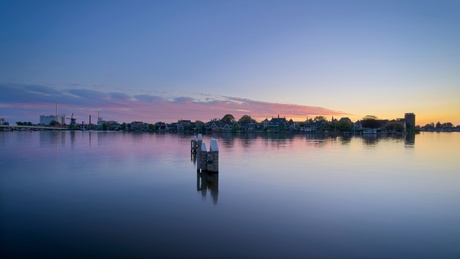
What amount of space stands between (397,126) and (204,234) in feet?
628

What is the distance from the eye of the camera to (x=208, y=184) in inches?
759

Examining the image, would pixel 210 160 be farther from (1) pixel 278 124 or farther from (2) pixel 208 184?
(1) pixel 278 124

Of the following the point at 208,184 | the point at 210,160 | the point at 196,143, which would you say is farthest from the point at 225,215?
the point at 196,143

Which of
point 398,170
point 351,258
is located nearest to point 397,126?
point 398,170

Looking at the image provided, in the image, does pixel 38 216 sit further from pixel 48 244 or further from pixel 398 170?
pixel 398 170

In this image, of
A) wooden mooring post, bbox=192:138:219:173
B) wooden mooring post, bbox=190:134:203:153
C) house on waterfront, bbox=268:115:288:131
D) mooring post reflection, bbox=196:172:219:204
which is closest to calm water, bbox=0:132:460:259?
mooring post reflection, bbox=196:172:219:204

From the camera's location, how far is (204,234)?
10336 millimetres

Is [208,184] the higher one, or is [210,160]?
[210,160]

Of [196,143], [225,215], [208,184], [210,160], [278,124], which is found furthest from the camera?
[278,124]

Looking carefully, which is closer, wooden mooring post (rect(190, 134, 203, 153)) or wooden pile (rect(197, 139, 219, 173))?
wooden pile (rect(197, 139, 219, 173))

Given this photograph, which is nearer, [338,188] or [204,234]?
[204,234]

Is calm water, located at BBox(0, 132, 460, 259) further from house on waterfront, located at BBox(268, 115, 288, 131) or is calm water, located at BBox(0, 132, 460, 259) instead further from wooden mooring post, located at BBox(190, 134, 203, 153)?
house on waterfront, located at BBox(268, 115, 288, 131)

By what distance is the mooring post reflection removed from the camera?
54.6 feet

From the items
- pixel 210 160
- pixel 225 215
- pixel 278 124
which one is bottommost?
pixel 225 215
